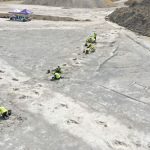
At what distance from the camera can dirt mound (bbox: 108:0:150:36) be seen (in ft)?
91.8

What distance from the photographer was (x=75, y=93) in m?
14.3

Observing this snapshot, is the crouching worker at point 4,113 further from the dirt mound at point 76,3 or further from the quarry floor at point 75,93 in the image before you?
the dirt mound at point 76,3

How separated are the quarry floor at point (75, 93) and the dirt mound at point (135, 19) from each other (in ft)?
9.47

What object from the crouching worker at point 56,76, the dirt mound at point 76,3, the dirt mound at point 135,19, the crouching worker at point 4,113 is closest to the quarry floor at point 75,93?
the crouching worker at point 4,113

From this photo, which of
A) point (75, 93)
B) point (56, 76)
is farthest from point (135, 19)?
point (75, 93)

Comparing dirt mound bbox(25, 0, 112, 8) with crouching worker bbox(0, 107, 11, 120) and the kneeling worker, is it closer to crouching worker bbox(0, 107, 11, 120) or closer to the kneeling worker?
the kneeling worker

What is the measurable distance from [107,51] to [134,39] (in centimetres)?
428

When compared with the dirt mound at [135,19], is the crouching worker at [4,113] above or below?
below

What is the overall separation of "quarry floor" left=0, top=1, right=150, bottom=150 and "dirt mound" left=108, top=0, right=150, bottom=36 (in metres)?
2.89

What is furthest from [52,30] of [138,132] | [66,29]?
[138,132]

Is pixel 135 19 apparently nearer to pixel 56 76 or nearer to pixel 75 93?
pixel 56 76

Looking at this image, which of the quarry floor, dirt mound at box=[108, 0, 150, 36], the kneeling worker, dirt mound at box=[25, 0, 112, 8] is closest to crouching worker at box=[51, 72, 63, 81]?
the kneeling worker

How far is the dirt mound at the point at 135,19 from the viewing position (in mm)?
27984

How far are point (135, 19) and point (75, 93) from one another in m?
17.5
